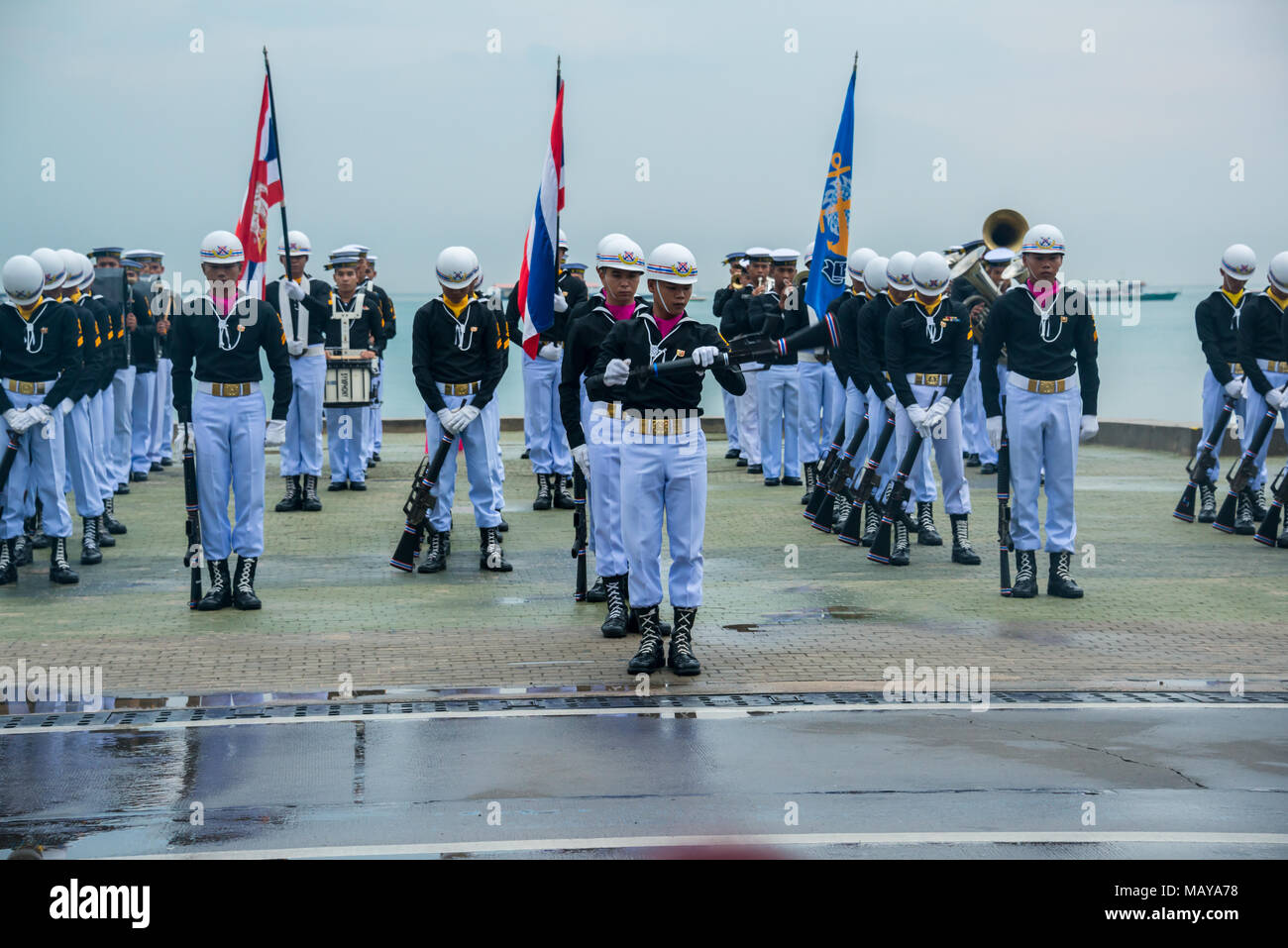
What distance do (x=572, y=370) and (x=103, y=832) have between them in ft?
14.8

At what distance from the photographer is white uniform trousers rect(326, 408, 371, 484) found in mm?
18531

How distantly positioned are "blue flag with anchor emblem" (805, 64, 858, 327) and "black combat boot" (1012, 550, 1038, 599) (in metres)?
3.51

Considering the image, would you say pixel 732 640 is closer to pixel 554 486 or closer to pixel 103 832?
pixel 103 832

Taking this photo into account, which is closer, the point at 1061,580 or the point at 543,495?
the point at 1061,580

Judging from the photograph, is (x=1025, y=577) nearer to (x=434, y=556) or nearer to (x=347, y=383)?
(x=434, y=556)

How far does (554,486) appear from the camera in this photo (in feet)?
56.6

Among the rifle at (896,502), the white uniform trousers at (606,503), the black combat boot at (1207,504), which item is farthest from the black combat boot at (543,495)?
the black combat boot at (1207,504)

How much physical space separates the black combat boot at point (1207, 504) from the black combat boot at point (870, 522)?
10.1 feet

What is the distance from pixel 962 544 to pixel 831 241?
9.61 ft

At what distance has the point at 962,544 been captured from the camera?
13.5 metres

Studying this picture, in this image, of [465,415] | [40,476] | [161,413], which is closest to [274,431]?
[465,415]

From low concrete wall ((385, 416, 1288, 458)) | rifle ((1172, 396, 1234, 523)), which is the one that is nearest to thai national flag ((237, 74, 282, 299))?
rifle ((1172, 396, 1234, 523))

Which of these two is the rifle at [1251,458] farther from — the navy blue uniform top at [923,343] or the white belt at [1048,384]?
the white belt at [1048,384]

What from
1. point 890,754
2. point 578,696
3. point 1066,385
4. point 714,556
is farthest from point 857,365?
point 890,754
